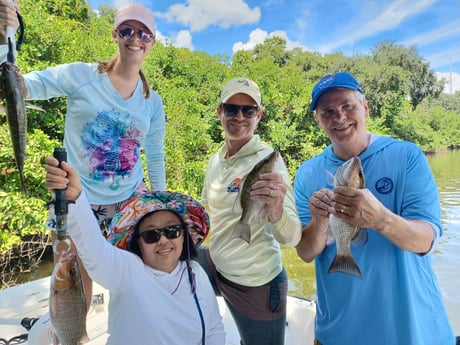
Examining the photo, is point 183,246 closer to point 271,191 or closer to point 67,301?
point 271,191

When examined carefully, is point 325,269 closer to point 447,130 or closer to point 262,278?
point 262,278

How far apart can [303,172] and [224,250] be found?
74cm

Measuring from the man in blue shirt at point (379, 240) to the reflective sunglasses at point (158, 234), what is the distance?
2.58 feet

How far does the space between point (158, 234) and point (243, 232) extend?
1.61 feet

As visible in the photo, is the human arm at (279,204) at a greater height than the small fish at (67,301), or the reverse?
the human arm at (279,204)

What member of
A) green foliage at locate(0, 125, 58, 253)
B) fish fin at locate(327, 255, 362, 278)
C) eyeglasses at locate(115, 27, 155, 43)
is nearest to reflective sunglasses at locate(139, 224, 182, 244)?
fish fin at locate(327, 255, 362, 278)

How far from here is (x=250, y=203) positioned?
2.01 m

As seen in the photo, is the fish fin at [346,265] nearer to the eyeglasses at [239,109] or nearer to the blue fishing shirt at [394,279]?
the blue fishing shirt at [394,279]

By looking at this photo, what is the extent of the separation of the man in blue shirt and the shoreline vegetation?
16.4 ft

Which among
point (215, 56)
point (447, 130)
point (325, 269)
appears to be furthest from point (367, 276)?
point (447, 130)

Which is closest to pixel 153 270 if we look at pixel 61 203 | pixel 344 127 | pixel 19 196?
pixel 61 203

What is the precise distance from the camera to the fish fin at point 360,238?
187cm

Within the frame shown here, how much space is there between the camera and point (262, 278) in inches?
89.5

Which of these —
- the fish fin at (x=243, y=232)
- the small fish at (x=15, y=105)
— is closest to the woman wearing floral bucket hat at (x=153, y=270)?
the fish fin at (x=243, y=232)
